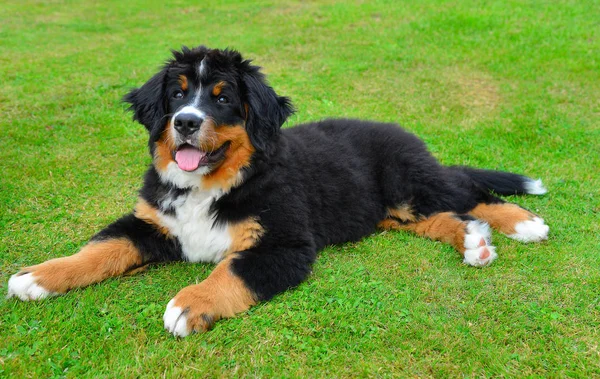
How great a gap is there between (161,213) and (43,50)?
777 cm

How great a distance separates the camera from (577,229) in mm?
4898

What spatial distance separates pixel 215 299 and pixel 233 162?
100 centimetres

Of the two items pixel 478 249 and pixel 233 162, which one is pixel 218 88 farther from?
pixel 478 249

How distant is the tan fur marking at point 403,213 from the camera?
190 inches

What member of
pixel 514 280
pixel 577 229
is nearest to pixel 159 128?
pixel 514 280

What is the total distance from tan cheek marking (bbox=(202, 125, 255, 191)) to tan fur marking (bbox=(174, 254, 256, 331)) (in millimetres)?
626

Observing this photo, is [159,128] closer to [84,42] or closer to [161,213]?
[161,213]

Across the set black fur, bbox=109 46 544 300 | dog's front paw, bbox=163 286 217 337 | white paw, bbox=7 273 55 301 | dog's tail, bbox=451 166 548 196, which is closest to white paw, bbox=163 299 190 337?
dog's front paw, bbox=163 286 217 337

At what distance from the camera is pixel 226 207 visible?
3896 mm

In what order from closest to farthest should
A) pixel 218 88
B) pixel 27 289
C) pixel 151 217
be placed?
pixel 27 289 < pixel 218 88 < pixel 151 217

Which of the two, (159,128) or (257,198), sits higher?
(159,128)

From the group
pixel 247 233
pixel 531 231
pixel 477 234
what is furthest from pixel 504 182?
pixel 247 233

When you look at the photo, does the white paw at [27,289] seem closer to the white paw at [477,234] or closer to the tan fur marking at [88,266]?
the tan fur marking at [88,266]

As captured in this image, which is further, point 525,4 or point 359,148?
point 525,4
